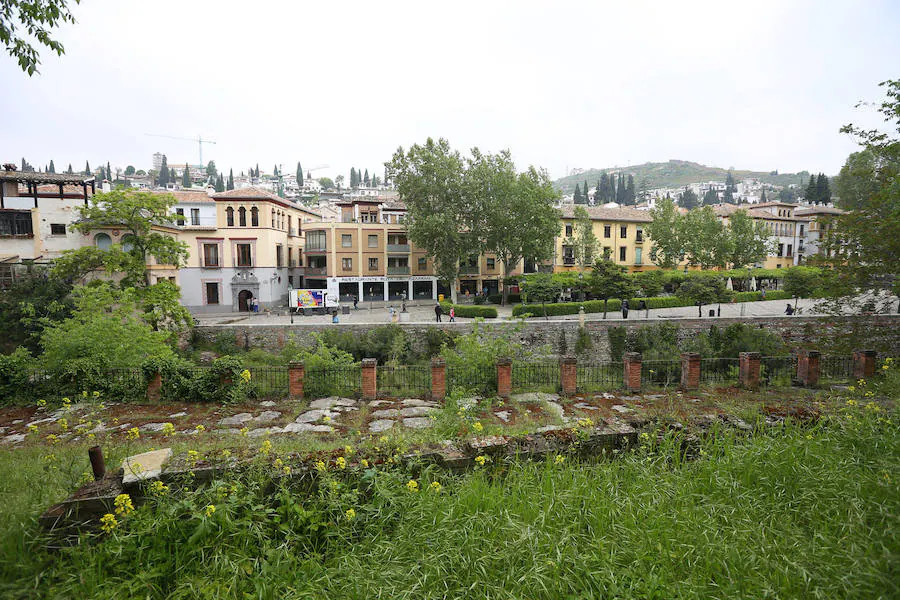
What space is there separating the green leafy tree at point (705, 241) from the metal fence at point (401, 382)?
35951 mm

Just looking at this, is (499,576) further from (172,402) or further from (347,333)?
(347,333)

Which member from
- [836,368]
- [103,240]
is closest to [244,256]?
[103,240]

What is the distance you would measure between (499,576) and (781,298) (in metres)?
43.6

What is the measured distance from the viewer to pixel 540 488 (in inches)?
169

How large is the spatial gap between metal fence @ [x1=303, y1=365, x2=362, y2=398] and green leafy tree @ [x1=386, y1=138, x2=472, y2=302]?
21.3 meters

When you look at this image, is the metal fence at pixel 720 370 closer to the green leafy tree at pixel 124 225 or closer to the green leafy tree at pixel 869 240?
the green leafy tree at pixel 869 240

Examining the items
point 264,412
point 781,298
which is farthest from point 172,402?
point 781,298

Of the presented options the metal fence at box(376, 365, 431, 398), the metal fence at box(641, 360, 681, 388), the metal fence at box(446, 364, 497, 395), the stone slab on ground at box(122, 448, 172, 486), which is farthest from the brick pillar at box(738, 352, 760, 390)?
the stone slab on ground at box(122, 448, 172, 486)

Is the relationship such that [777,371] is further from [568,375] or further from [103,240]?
[103,240]

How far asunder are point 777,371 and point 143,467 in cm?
2113

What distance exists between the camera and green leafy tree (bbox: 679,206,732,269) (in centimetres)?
4109

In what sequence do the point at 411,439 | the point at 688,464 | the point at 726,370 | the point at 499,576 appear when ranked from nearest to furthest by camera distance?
the point at 499,576, the point at 688,464, the point at 411,439, the point at 726,370

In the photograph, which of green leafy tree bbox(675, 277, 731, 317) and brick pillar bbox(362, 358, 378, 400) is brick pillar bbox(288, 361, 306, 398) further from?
green leafy tree bbox(675, 277, 731, 317)

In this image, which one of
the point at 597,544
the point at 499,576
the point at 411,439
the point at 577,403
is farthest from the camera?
the point at 577,403
